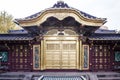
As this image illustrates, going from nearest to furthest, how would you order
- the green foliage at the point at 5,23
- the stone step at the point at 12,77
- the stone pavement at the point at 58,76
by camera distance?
1. the stone pavement at the point at 58,76
2. the stone step at the point at 12,77
3. the green foliage at the point at 5,23

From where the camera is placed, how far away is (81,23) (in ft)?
53.5

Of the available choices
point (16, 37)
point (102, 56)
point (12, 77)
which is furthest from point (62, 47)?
point (12, 77)

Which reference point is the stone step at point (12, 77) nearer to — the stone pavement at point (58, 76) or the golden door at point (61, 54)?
the stone pavement at point (58, 76)

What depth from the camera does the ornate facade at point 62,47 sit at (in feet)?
55.5

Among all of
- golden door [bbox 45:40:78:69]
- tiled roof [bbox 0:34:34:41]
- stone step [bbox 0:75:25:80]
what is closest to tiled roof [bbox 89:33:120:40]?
golden door [bbox 45:40:78:69]

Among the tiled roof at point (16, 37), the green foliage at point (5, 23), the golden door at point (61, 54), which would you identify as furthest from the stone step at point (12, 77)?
the green foliage at point (5, 23)

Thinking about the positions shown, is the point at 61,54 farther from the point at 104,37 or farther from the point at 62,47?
the point at 104,37

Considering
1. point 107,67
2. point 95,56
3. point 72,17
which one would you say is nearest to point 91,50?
point 95,56

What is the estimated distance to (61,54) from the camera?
17.2 meters

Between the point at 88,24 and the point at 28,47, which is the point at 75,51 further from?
the point at 28,47

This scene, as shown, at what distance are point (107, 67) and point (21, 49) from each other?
672cm

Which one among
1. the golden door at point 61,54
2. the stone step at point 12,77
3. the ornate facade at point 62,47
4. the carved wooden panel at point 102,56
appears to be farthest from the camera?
the carved wooden panel at point 102,56

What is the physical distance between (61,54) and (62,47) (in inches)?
20.9

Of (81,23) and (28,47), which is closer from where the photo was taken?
(81,23)
